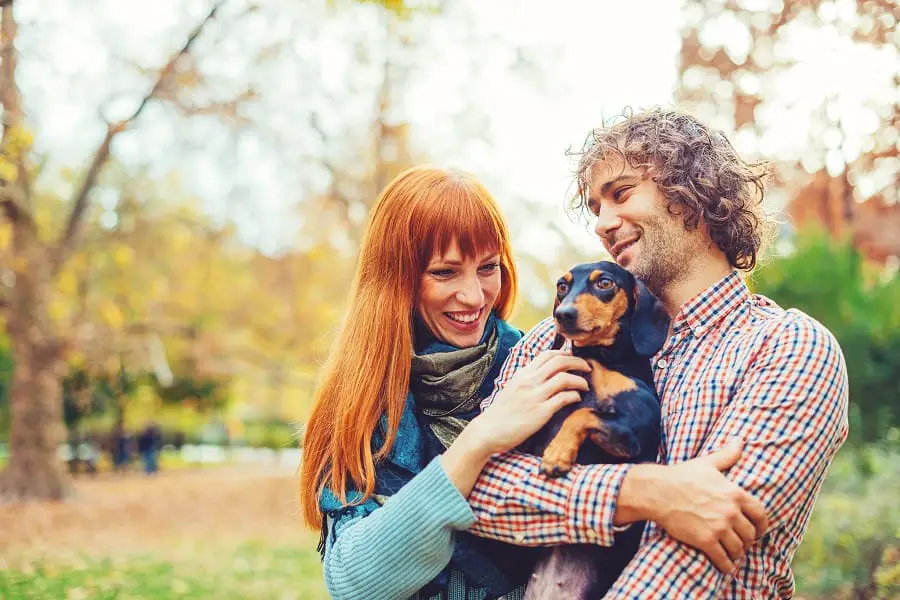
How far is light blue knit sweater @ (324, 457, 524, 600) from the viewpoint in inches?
95.5

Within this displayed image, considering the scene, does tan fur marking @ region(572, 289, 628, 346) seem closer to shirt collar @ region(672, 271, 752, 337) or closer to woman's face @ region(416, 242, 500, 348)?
shirt collar @ region(672, 271, 752, 337)

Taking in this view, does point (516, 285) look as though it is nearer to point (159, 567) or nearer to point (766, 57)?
point (159, 567)

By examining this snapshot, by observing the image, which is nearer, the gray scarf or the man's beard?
the man's beard

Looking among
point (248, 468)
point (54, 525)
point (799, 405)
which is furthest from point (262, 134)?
point (248, 468)

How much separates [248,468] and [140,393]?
579cm

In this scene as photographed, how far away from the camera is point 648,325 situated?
2557 mm

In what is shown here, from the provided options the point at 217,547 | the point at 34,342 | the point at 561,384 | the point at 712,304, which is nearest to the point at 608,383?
the point at 561,384

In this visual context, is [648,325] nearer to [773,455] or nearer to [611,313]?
[611,313]

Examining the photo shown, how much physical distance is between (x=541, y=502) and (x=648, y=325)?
0.64m

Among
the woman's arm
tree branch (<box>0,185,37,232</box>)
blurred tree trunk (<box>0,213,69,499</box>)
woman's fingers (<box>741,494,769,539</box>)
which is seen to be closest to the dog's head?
the woman's arm

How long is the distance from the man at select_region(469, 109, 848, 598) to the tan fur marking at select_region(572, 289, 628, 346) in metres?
0.16

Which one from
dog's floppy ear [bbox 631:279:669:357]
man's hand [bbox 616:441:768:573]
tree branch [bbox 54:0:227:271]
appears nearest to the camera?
man's hand [bbox 616:441:768:573]

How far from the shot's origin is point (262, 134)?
53.2 feet

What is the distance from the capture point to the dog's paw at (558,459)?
7.66 feet
